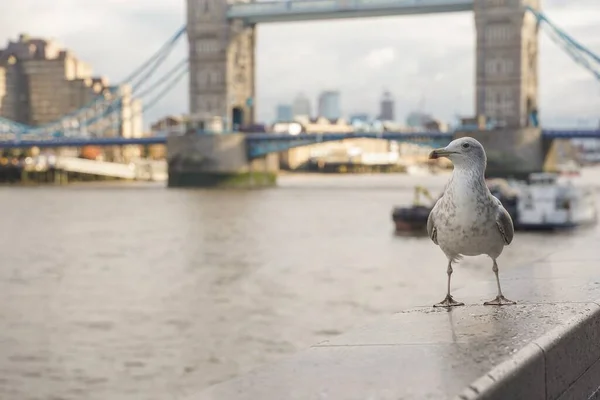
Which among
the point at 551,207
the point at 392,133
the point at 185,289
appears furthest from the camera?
the point at 392,133

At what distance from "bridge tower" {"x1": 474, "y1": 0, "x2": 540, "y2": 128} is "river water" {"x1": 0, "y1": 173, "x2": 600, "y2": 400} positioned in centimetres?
2595

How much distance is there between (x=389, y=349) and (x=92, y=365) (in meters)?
6.83

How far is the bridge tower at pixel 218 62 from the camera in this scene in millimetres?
60531

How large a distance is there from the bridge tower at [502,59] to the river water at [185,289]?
2595cm

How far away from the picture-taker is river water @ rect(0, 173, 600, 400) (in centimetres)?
898

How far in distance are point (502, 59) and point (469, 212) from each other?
5307 centimetres

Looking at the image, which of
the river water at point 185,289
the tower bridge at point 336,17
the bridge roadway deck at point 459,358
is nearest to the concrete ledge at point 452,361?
the bridge roadway deck at point 459,358

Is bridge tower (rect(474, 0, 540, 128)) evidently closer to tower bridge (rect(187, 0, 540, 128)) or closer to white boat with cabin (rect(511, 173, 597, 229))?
tower bridge (rect(187, 0, 540, 128))

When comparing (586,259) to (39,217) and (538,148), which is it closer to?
(39,217)

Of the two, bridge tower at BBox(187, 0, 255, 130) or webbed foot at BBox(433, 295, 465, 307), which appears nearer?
webbed foot at BBox(433, 295, 465, 307)

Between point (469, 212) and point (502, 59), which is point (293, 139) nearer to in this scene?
point (502, 59)

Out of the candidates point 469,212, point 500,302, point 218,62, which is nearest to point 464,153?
point 469,212

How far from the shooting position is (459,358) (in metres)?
2.46

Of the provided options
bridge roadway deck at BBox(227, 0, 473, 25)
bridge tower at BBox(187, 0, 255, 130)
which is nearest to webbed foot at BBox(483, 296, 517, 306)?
bridge roadway deck at BBox(227, 0, 473, 25)
